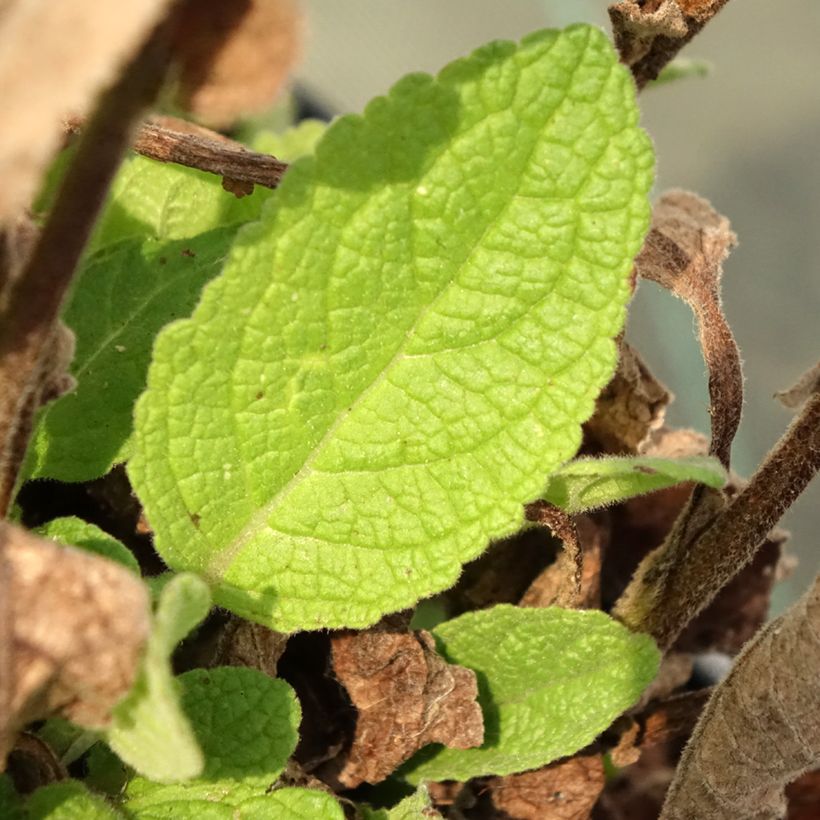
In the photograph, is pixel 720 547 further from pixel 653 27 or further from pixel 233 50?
pixel 233 50

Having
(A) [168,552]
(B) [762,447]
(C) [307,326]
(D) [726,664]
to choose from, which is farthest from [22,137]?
(B) [762,447]

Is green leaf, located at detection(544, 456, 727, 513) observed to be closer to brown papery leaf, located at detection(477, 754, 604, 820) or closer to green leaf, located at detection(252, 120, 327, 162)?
brown papery leaf, located at detection(477, 754, 604, 820)

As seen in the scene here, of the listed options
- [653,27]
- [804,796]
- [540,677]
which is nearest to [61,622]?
[540,677]

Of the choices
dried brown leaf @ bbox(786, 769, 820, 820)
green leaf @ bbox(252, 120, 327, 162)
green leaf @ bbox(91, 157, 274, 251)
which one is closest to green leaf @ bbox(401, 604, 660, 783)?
green leaf @ bbox(91, 157, 274, 251)

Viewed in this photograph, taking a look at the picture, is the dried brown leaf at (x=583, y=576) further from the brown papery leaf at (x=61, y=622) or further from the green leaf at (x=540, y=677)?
the brown papery leaf at (x=61, y=622)

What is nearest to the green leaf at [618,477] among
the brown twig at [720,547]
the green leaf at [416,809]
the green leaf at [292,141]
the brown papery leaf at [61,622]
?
the brown twig at [720,547]

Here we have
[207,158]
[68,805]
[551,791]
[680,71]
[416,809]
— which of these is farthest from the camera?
[680,71]

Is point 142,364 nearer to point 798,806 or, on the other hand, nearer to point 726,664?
point 726,664
